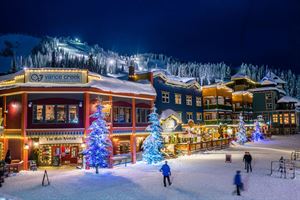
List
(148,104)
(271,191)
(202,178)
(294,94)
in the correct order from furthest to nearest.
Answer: (294,94) → (148,104) → (202,178) → (271,191)

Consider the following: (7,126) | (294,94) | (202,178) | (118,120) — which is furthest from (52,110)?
(294,94)

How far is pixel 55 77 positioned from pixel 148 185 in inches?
599

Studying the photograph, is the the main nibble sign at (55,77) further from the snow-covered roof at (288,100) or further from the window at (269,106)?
the snow-covered roof at (288,100)

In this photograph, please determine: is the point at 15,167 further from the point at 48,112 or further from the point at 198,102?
the point at 198,102

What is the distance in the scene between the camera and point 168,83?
4831 centimetres

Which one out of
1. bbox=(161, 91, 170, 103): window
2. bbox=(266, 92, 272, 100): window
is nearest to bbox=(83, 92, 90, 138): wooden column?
bbox=(161, 91, 170, 103): window

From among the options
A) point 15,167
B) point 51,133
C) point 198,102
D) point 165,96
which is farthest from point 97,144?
point 198,102

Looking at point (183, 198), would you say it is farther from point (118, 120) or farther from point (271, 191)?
point (118, 120)

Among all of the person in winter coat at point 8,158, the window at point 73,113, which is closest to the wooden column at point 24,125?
the person in winter coat at point 8,158

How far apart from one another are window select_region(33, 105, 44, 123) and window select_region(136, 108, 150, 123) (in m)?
11.6

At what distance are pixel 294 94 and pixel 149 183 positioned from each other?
134430mm

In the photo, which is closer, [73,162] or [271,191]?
[271,191]

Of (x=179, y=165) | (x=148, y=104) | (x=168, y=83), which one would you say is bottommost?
(x=179, y=165)

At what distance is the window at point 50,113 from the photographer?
96.8 ft
